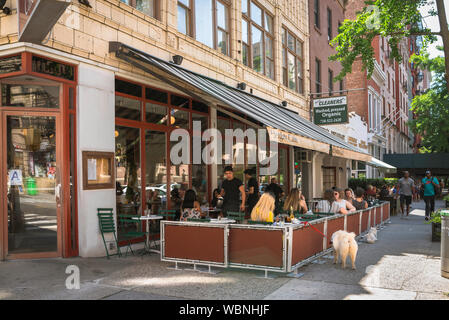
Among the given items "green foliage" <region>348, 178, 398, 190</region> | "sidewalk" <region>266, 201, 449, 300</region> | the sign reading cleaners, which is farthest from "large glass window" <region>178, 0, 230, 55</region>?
"green foliage" <region>348, 178, 398, 190</region>

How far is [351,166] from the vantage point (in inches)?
1159

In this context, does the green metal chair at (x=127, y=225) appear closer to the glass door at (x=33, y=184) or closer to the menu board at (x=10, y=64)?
the glass door at (x=33, y=184)

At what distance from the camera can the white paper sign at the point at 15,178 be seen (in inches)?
304

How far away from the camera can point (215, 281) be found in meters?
6.49

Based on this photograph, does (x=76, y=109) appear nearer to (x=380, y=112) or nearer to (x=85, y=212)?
(x=85, y=212)

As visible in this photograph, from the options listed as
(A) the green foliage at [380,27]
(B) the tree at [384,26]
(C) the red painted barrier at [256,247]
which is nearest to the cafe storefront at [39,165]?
(C) the red painted barrier at [256,247]

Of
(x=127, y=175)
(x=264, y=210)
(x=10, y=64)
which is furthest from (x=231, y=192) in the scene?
(x=10, y=64)

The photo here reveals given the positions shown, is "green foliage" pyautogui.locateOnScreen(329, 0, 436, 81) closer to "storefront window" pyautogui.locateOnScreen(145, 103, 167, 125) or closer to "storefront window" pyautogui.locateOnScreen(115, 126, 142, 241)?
"storefront window" pyautogui.locateOnScreen(145, 103, 167, 125)

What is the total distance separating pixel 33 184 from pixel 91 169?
108 centimetres

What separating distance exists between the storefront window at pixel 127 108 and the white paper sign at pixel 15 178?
2.35 metres

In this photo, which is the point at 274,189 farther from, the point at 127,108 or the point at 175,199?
the point at 127,108
